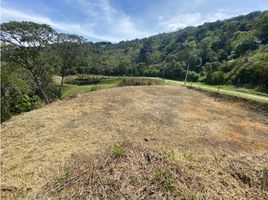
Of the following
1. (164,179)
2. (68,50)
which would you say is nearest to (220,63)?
(68,50)

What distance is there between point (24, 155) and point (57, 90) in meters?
25.2

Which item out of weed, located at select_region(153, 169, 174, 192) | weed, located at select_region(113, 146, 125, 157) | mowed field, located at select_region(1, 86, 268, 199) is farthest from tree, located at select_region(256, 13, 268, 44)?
weed, located at select_region(153, 169, 174, 192)

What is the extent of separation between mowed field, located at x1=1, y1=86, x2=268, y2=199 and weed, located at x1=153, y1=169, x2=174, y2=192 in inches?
33.9

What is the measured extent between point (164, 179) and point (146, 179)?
37 centimetres

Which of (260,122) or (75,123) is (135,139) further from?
(260,122)

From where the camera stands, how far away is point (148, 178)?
5094 millimetres

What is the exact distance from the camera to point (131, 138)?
290 inches

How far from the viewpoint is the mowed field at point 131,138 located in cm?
557

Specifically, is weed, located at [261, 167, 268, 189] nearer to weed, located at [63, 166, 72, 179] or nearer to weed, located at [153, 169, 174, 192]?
weed, located at [153, 169, 174, 192]

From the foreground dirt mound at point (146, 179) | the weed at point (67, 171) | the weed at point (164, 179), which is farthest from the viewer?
the weed at point (67, 171)

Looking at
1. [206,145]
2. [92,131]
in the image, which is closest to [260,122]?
Answer: [206,145]

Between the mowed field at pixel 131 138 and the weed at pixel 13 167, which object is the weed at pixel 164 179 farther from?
the weed at pixel 13 167

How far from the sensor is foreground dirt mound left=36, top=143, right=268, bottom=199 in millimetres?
4734

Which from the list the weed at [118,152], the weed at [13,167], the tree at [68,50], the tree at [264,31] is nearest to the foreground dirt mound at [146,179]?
the weed at [118,152]
